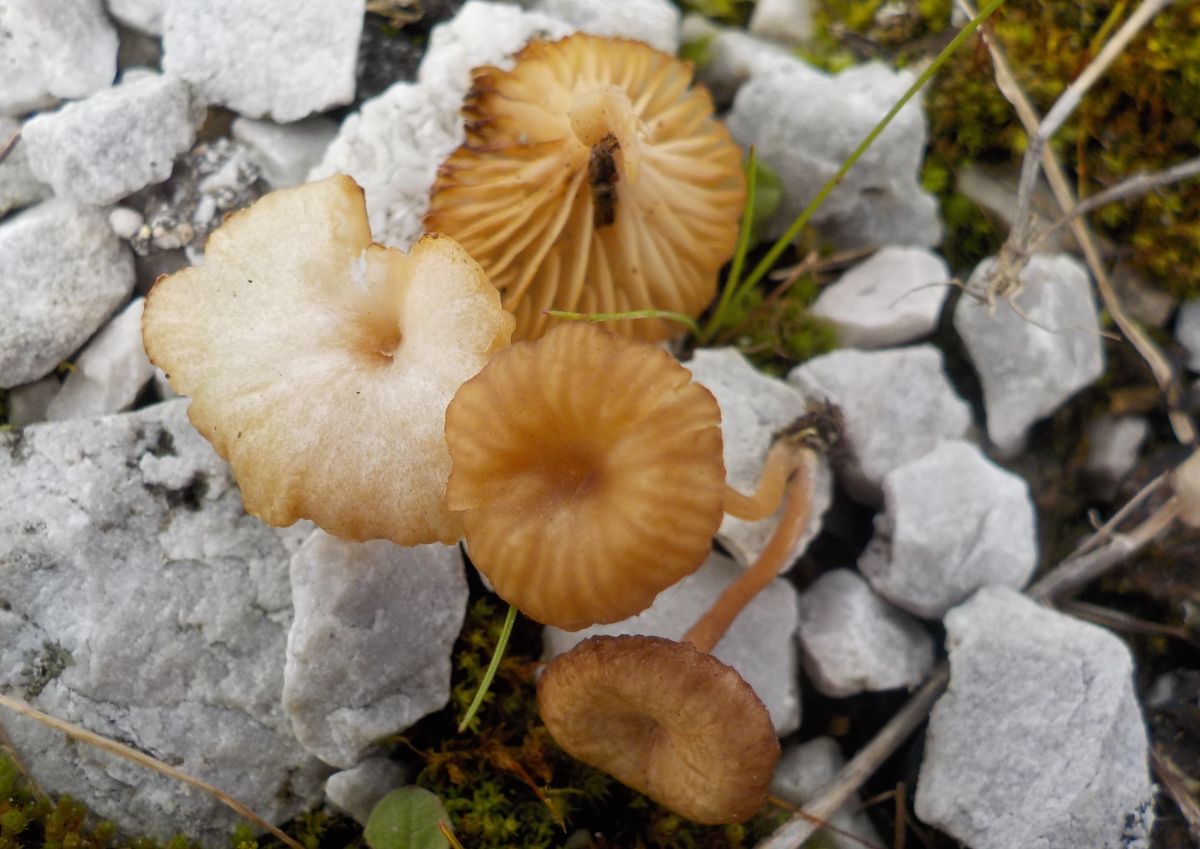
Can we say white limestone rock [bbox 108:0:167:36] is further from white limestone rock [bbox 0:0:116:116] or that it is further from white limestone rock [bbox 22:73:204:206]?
white limestone rock [bbox 22:73:204:206]

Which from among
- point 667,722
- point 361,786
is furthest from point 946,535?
point 361,786

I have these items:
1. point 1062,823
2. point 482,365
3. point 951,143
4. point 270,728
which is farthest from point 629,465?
point 951,143

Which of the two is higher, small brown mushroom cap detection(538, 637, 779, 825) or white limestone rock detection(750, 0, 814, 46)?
white limestone rock detection(750, 0, 814, 46)

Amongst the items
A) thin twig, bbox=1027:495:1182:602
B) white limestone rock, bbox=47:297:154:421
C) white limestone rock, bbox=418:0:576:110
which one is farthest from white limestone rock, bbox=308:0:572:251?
thin twig, bbox=1027:495:1182:602

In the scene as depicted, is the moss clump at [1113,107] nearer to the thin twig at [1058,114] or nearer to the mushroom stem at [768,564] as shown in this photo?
the thin twig at [1058,114]

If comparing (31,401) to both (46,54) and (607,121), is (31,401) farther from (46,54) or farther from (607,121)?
(607,121)

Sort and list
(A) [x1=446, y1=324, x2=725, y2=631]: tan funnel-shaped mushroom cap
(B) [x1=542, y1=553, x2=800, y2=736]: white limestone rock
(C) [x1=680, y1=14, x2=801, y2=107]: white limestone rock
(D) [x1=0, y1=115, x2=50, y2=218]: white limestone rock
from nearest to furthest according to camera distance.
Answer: (A) [x1=446, y1=324, x2=725, y2=631]: tan funnel-shaped mushroom cap, (B) [x1=542, y1=553, x2=800, y2=736]: white limestone rock, (D) [x1=0, y1=115, x2=50, y2=218]: white limestone rock, (C) [x1=680, y1=14, x2=801, y2=107]: white limestone rock
